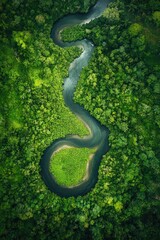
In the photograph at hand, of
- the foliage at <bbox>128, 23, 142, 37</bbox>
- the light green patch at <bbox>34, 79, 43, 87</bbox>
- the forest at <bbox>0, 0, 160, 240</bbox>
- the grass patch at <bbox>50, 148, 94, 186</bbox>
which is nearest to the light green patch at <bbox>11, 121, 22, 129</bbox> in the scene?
the forest at <bbox>0, 0, 160, 240</bbox>

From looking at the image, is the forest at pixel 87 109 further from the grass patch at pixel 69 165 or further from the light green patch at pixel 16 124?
the grass patch at pixel 69 165

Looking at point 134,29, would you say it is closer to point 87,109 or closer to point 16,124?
point 87,109

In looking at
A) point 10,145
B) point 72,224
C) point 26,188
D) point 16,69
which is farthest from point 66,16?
point 72,224

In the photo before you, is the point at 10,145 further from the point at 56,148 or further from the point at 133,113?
the point at 133,113

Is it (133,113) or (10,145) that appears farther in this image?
(133,113)

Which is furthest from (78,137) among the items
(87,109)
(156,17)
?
(156,17)

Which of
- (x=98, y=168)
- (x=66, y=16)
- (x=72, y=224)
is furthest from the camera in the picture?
(x=66, y=16)
